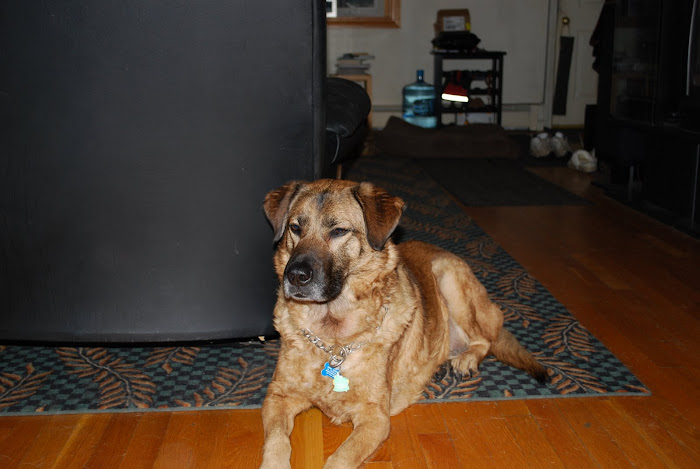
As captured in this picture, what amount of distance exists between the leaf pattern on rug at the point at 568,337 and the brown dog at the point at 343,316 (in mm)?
426

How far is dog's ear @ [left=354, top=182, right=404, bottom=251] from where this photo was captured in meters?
2.18

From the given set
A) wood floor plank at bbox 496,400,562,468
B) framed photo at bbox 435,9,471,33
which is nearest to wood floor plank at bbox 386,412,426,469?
wood floor plank at bbox 496,400,562,468

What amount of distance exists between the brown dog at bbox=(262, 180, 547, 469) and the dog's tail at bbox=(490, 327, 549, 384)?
2cm

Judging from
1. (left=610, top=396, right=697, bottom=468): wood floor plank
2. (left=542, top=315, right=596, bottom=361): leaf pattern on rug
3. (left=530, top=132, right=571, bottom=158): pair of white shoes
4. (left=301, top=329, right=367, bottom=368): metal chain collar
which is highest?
(left=530, top=132, right=571, bottom=158): pair of white shoes

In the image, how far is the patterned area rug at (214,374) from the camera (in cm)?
240

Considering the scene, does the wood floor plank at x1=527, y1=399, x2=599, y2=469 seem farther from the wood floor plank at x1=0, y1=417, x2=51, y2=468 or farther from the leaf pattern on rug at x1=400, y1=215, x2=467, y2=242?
the leaf pattern on rug at x1=400, y1=215, x2=467, y2=242

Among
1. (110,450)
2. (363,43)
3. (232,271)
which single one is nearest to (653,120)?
(232,271)

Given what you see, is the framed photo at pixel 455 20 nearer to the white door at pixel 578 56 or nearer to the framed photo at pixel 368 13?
the framed photo at pixel 368 13

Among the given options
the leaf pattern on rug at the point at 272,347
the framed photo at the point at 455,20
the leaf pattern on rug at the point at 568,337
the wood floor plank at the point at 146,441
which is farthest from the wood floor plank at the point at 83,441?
the framed photo at the point at 455,20

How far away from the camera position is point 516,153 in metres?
7.52

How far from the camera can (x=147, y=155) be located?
7.37ft

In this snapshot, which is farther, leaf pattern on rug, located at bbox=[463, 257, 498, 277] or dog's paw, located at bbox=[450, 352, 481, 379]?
leaf pattern on rug, located at bbox=[463, 257, 498, 277]

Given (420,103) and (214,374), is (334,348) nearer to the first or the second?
(214,374)

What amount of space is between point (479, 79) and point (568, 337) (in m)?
7.07
